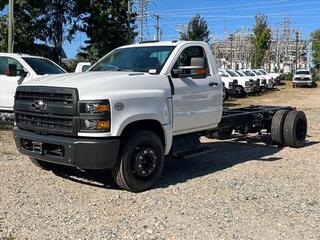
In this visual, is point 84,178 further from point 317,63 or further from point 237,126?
point 317,63

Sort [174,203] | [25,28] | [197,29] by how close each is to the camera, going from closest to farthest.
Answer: [174,203], [25,28], [197,29]

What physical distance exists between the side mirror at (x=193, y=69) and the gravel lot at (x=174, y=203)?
5.46ft

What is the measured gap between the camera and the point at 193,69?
7.88 meters

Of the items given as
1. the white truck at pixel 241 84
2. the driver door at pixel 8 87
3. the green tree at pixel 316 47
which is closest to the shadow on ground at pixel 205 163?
the driver door at pixel 8 87

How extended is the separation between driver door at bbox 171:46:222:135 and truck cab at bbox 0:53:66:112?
598 cm

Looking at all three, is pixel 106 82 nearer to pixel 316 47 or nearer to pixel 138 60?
pixel 138 60

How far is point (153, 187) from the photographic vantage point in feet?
24.1

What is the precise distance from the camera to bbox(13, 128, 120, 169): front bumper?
6422 millimetres

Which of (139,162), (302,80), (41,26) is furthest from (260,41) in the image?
(139,162)

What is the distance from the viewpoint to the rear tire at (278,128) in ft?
37.1

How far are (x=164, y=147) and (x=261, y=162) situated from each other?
2.84 m

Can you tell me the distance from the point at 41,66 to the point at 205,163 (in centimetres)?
637

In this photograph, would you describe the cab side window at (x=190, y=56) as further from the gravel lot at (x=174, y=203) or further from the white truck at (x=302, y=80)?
the white truck at (x=302, y=80)

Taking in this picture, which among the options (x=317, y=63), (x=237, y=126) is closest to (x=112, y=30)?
(x=237, y=126)
